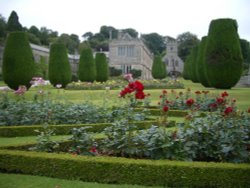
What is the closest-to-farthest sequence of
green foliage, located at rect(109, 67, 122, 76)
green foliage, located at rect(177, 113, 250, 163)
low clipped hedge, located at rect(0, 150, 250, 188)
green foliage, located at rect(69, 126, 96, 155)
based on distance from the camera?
low clipped hedge, located at rect(0, 150, 250, 188)
green foliage, located at rect(177, 113, 250, 163)
green foliage, located at rect(69, 126, 96, 155)
green foliage, located at rect(109, 67, 122, 76)

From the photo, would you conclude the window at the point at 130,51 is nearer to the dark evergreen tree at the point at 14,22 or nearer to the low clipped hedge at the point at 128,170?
the dark evergreen tree at the point at 14,22

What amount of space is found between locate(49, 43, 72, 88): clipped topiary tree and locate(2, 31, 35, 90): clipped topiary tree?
5.43 m

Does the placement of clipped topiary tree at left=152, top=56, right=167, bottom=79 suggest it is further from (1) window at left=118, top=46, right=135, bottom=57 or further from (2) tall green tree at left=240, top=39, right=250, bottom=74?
(2) tall green tree at left=240, top=39, right=250, bottom=74

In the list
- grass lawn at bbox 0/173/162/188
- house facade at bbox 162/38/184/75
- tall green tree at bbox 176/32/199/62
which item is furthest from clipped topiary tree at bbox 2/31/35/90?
tall green tree at bbox 176/32/199/62

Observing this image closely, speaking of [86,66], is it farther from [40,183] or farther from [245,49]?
[245,49]

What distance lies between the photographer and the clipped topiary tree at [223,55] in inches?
921

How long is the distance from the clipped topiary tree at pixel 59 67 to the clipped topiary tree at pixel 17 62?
5433 millimetres

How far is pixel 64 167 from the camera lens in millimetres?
5211

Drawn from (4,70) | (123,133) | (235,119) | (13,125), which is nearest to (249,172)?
(235,119)

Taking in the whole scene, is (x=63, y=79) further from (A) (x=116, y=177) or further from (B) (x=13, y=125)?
(A) (x=116, y=177)

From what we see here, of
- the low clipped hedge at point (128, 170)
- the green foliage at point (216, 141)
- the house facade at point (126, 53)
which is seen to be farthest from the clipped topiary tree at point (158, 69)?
the low clipped hedge at point (128, 170)

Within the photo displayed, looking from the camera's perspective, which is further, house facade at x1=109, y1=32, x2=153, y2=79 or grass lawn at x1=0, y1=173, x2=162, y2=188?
house facade at x1=109, y1=32, x2=153, y2=79

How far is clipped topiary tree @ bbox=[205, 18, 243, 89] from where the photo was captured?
2339 cm

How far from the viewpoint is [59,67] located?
96.2 ft
